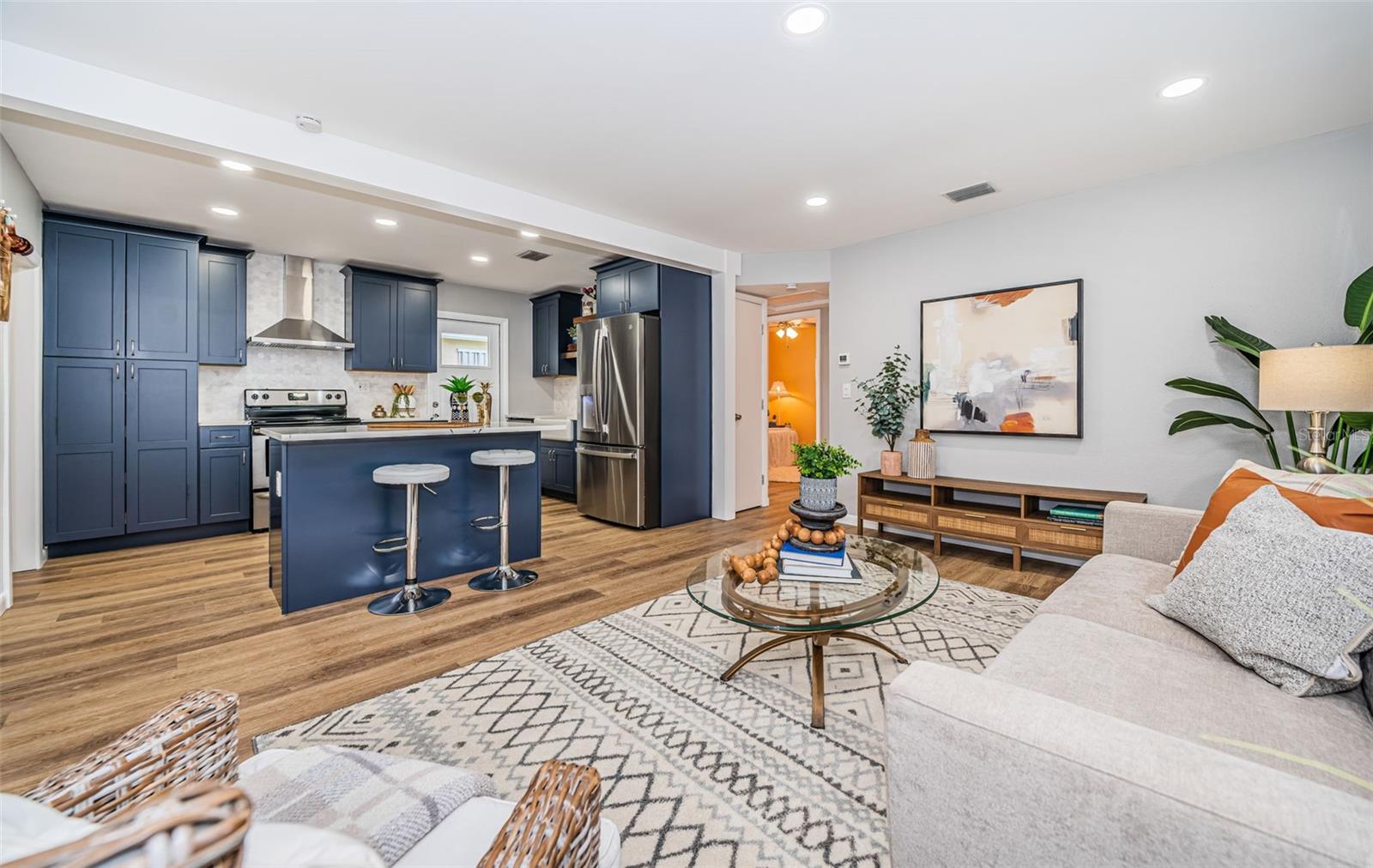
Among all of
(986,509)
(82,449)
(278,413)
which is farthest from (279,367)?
(986,509)

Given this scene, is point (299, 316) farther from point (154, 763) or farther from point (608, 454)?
point (154, 763)

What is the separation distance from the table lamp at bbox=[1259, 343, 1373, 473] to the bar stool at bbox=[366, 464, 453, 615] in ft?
12.4

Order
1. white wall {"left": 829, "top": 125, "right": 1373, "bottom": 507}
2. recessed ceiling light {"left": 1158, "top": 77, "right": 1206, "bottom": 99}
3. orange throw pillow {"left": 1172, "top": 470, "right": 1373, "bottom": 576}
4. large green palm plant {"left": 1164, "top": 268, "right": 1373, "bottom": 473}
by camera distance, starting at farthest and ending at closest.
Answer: white wall {"left": 829, "top": 125, "right": 1373, "bottom": 507} < large green palm plant {"left": 1164, "top": 268, "right": 1373, "bottom": 473} < recessed ceiling light {"left": 1158, "top": 77, "right": 1206, "bottom": 99} < orange throw pillow {"left": 1172, "top": 470, "right": 1373, "bottom": 576}

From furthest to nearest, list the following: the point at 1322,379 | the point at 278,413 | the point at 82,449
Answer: the point at 278,413, the point at 82,449, the point at 1322,379

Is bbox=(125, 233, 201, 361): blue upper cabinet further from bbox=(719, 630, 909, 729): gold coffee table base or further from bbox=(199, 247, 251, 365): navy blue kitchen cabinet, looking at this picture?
bbox=(719, 630, 909, 729): gold coffee table base

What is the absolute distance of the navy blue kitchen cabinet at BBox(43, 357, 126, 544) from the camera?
153 inches

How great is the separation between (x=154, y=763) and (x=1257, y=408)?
4423 mm

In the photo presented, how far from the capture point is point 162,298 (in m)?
4.38

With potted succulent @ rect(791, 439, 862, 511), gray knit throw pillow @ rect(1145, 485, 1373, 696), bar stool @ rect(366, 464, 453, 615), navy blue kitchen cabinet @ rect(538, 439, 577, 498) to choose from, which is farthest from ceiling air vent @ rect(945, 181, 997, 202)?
navy blue kitchen cabinet @ rect(538, 439, 577, 498)

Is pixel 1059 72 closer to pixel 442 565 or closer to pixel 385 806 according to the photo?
pixel 385 806

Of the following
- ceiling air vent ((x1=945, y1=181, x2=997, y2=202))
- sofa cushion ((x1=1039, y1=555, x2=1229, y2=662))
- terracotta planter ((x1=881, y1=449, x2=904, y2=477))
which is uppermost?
ceiling air vent ((x1=945, y1=181, x2=997, y2=202))

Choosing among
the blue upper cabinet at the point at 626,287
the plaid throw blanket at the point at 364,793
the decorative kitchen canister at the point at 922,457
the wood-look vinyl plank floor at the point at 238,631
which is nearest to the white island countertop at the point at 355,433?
the wood-look vinyl plank floor at the point at 238,631

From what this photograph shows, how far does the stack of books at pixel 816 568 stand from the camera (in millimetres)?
2059

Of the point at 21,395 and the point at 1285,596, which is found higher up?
the point at 21,395
